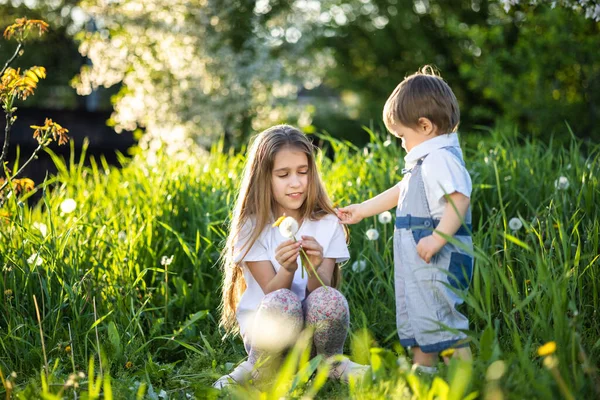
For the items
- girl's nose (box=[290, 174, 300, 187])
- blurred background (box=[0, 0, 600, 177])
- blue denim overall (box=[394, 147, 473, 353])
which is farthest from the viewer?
blurred background (box=[0, 0, 600, 177])

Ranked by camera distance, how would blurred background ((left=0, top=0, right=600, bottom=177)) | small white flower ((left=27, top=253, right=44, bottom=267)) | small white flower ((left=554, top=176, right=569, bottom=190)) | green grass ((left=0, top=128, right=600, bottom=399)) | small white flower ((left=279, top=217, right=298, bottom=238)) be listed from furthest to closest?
blurred background ((left=0, top=0, right=600, bottom=177)) < small white flower ((left=554, top=176, right=569, bottom=190)) < small white flower ((left=27, top=253, right=44, bottom=267)) < small white flower ((left=279, top=217, right=298, bottom=238)) < green grass ((left=0, top=128, right=600, bottom=399))

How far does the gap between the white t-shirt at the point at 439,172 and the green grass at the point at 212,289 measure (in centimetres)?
25

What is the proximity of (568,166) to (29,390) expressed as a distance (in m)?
2.83

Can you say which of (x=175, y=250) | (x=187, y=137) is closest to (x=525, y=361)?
(x=175, y=250)

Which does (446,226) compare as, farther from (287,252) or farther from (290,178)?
(290,178)

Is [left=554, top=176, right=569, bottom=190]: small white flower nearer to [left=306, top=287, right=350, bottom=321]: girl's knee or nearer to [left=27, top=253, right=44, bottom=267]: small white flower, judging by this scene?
[left=306, top=287, right=350, bottom=321]: girl's knee

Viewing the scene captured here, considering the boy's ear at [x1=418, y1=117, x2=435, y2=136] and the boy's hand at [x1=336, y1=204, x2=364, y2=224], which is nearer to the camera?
the boy's ear at [x1=418, y1=117, x2=435, y2=136]

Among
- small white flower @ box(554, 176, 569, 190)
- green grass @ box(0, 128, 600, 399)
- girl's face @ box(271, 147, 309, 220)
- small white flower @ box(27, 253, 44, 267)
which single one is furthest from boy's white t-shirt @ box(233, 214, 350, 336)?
small white flower @ box(554, 176, 569, 190)

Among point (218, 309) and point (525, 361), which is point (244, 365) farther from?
point (525, 361)

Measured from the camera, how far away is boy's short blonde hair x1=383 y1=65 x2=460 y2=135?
2508 millimetres

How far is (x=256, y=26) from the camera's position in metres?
9.73

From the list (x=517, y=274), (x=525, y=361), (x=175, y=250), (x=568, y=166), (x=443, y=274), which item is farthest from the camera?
(x=568, y=166)

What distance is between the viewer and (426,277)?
247cm

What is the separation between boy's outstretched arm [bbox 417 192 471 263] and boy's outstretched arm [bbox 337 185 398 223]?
0.33 metres
